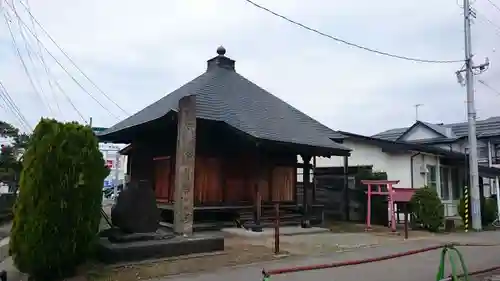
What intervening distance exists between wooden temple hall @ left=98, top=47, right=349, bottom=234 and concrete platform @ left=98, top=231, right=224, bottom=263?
269 cm

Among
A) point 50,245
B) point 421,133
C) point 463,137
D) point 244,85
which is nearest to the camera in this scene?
point 50,245

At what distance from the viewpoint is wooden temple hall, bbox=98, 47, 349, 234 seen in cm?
1209

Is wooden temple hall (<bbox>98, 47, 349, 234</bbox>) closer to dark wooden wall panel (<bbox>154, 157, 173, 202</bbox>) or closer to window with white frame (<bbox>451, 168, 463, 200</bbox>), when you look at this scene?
dark wooden wall panel (<bbox>154, 157, 173, 202</bbox>)

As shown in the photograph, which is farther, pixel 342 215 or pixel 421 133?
pixel 421 133

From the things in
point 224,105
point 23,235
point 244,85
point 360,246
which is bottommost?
point 360,246

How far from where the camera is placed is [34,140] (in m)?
6.41

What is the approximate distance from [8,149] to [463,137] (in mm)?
28063

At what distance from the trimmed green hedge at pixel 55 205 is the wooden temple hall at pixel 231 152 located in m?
3.98

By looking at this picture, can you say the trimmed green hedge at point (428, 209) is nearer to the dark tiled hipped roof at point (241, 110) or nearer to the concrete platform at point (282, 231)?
the dark tiled hipped roof at point (241, 110)

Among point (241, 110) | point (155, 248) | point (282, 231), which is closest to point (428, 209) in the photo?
point (282, 231)

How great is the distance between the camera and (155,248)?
7449 millimetres

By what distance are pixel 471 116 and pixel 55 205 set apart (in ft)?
51.8

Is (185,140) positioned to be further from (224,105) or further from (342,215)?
(342,215)

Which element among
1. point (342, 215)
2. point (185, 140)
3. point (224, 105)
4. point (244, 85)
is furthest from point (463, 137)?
point (185, 140)
